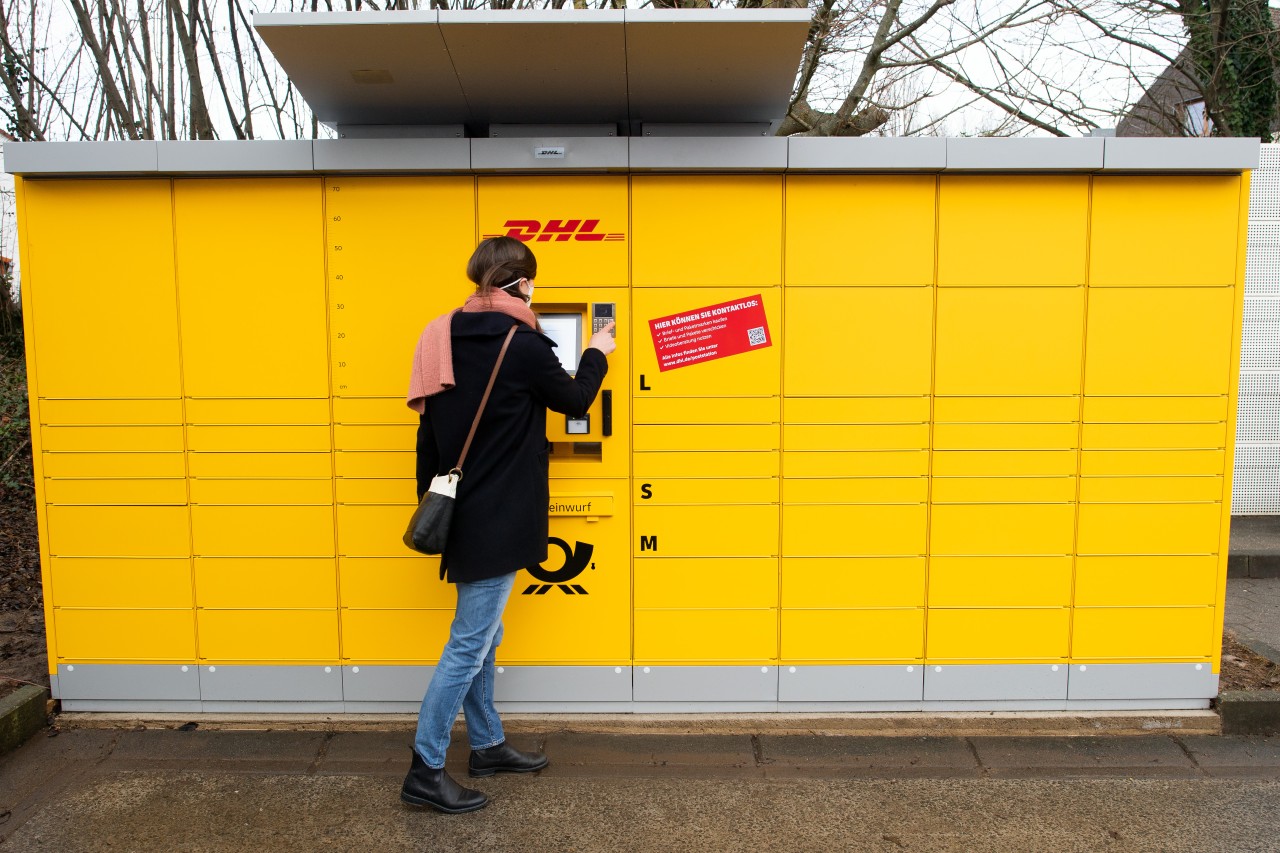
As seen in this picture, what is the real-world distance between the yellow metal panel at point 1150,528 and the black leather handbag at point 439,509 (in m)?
2.57

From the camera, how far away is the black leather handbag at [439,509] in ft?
8.96

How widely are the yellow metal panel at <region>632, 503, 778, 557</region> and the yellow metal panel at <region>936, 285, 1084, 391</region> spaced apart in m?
0.95

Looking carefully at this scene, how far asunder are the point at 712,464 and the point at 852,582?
79 centimetres

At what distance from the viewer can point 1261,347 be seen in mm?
6598

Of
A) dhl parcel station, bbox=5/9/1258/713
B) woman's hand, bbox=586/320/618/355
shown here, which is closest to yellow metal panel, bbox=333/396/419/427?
dhl parcel station, bbox=5/9/1258/713

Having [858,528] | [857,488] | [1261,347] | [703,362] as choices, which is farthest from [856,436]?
[1261,347]

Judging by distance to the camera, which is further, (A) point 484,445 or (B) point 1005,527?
(B) point 1005,527

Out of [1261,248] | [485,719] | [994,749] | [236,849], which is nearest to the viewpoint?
[236,849]

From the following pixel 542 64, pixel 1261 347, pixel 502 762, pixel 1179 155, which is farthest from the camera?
pixel 1261 347

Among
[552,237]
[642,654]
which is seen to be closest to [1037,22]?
[552,237]

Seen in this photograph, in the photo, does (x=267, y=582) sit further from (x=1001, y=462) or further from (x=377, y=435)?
(x=1001, y=462)

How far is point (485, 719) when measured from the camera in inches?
124

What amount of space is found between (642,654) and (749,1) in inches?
223

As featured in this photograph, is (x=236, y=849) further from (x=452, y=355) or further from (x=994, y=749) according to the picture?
Answer: (x=994, y=749)
